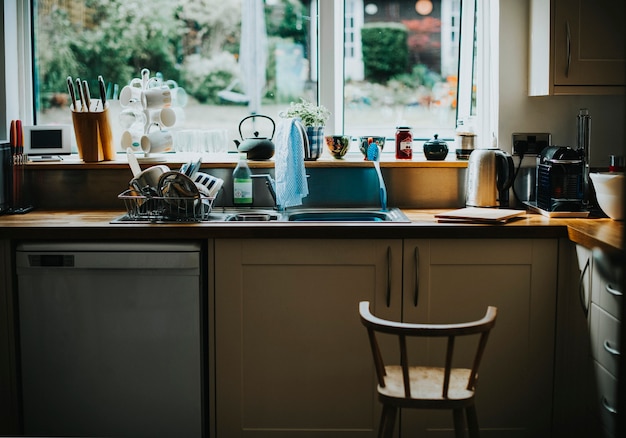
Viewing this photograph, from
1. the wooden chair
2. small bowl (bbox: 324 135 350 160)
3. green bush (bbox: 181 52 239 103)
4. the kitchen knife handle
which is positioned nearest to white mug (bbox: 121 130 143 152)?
green bush (bbox: 181 52 239 103)

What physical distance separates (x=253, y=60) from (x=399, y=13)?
682 millimetres

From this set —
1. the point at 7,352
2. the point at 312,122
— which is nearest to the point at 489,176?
the point at 312,122

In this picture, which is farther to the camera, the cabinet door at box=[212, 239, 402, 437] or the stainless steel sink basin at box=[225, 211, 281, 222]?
the stainless steel sink basin at box=[225, 211, 281, 222]

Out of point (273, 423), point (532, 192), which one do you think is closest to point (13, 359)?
point (273, 423)

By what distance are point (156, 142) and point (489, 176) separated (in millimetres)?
1368

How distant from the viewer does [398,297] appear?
256 centimetres

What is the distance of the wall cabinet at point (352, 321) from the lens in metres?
2.55

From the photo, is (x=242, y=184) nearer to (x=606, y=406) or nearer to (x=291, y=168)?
(x=291, y=168)

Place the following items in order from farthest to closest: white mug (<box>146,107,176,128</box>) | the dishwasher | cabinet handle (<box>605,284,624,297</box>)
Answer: white mug (<box>146,107,176,128</box>) → the dishwasher → cabinet handle (<box>605,284,624,297</box>)

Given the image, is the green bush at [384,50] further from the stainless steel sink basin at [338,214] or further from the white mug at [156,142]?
the white mug at [156,142]

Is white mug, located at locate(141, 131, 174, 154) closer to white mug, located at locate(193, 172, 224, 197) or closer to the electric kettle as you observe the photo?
white mug, located at locate(193, 172, 224, 197)

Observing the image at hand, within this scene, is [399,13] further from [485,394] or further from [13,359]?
[13,359]

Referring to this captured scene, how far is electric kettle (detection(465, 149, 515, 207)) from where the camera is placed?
9.35 feet

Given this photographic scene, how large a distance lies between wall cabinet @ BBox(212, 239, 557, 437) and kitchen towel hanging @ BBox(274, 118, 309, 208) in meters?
0.39
